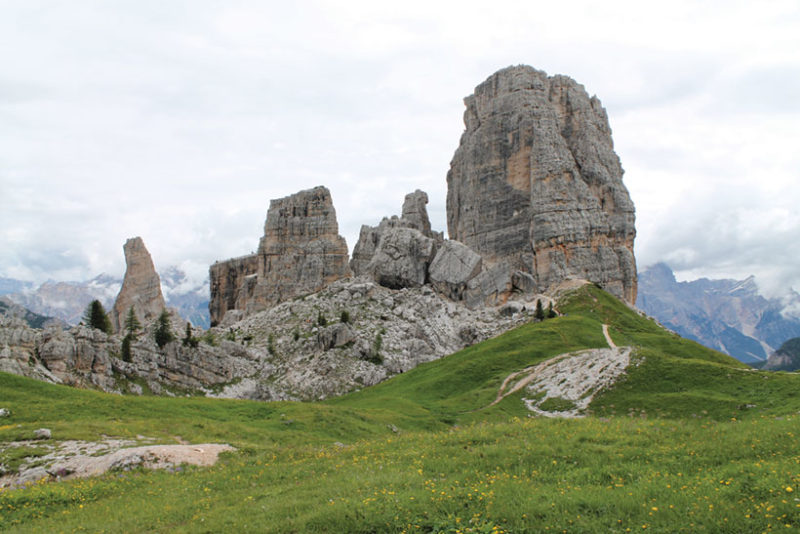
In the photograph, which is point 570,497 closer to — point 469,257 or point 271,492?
point 271,492

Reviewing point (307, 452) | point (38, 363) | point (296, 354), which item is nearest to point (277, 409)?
point (307, 452)

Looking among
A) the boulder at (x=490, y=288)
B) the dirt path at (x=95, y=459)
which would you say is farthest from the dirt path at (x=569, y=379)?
the boulder at (x=490, y=288)

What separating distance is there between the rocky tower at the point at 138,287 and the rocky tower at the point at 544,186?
9206 centimetres

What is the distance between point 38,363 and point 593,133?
12779cm

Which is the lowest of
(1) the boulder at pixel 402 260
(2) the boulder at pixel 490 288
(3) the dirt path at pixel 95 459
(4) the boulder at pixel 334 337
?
(3) the dirt path at pixel 95 459

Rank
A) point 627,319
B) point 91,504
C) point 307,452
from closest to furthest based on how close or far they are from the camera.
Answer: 1. point 91,504
2. point 307,452
3. point 627,319

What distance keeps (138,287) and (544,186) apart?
4743 inches

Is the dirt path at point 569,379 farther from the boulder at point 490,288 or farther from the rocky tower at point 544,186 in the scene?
the rocky tower at point 544,186

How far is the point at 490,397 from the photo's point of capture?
5512cm

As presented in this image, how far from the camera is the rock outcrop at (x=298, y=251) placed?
128750mm

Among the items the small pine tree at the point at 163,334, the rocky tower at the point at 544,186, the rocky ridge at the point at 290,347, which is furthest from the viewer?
the rocky tower at the point at 544,186

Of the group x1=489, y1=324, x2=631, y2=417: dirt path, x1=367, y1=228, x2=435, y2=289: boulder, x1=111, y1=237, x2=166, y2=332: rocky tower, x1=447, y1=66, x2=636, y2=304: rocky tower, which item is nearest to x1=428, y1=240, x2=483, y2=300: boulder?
x1=367, y1=228, x2=435, y2=289: boulder

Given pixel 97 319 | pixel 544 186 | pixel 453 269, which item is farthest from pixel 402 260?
pixel 97 319

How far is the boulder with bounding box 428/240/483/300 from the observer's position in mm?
117688
